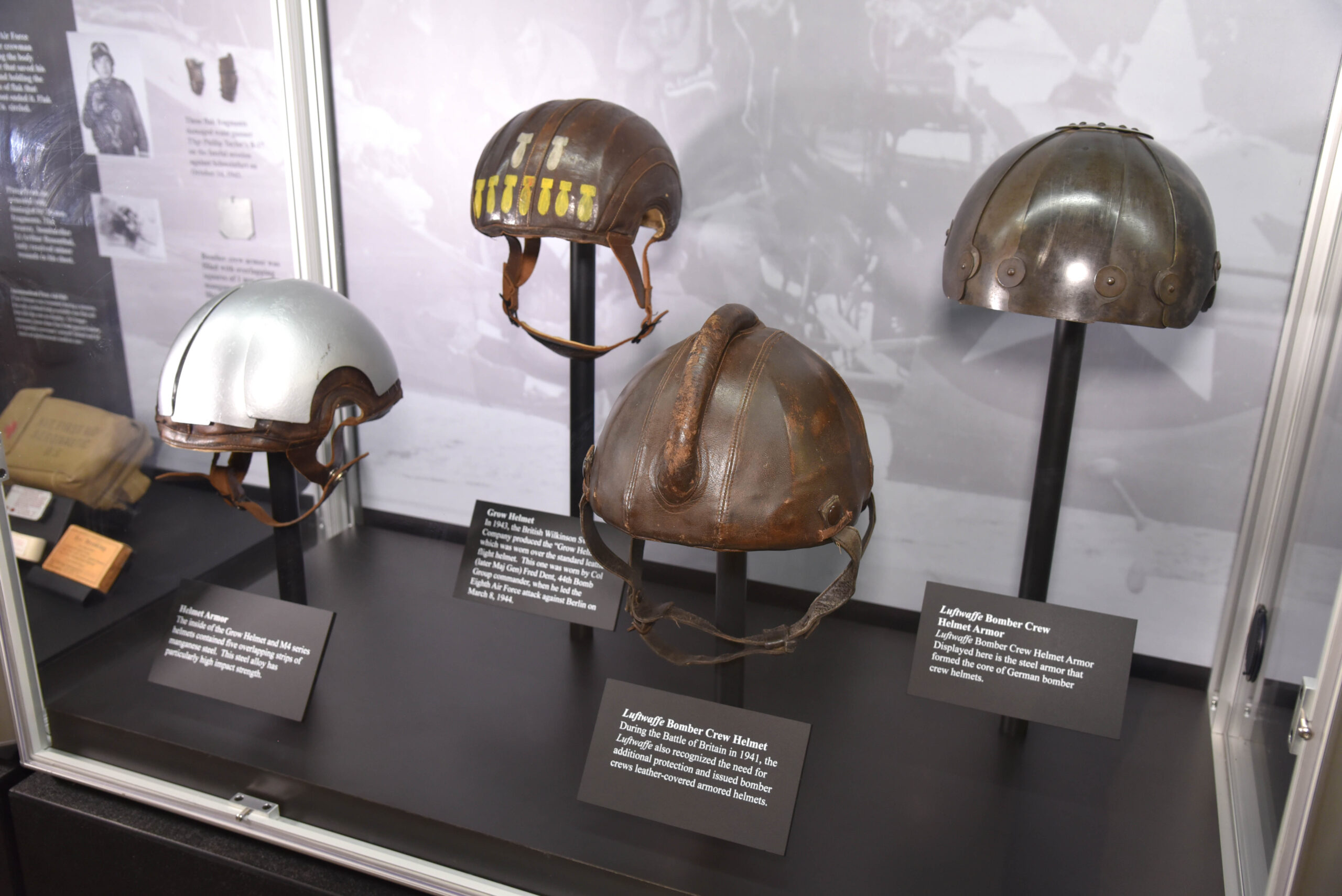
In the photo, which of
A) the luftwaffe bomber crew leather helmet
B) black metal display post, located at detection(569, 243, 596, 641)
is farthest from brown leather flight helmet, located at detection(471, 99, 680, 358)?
the luftwaffe bomber crew leather helmet

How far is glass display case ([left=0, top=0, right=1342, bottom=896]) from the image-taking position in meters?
1.54

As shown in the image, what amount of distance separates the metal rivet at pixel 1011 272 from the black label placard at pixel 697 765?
2.50 ft

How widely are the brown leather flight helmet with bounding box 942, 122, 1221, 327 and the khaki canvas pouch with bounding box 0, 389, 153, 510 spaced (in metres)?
1.92

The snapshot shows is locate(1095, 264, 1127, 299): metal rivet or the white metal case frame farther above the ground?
locate(1095, 264, 1127, 299): metal rivet

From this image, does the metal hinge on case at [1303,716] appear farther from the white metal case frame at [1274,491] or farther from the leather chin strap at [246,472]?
the leather chin strap at [246,472]

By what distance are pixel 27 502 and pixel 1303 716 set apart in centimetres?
240

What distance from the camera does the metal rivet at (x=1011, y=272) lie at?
55.4 inches

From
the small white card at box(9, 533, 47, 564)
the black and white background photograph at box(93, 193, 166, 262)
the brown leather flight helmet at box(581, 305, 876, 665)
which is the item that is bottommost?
the small white card at box(9, 533, 47, 564)

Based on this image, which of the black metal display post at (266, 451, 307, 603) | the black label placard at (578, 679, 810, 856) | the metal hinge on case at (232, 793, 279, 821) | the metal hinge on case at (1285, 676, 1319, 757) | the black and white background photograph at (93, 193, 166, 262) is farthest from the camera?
the black and white background photograph at (93, 193, 166, 262)

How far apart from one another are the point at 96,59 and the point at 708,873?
2112 mm

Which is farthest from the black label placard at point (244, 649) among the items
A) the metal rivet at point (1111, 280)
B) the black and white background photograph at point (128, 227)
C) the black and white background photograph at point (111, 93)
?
the metal rivet at point (1111, 280)

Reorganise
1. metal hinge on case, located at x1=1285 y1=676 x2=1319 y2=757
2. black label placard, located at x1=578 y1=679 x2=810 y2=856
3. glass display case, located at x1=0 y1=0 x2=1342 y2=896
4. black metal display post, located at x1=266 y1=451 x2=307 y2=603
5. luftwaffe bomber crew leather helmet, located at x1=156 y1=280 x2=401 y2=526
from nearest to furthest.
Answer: metal hinge on case, located at x1=1285 y1=676 x2=1319 y2=757, black label placard, located at x1=578 y1=679 x2=810 y2=856, glass display case, located at x1=0 y1=0 x2=1342 y2=896, luftwaffe bomber crew leather helmet, located at x1=156 y1=280 x2=401 y2=526, black metal display post, located at x1=266 y1=451 x2=307 y2=603

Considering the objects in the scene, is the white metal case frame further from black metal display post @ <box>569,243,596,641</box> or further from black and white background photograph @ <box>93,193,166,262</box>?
black and white background photograph @ <box>93,193,166,262</box>

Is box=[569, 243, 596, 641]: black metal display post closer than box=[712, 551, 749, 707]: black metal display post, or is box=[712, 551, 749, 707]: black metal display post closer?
box=[712, 551, 749, 707]: black metal display post
